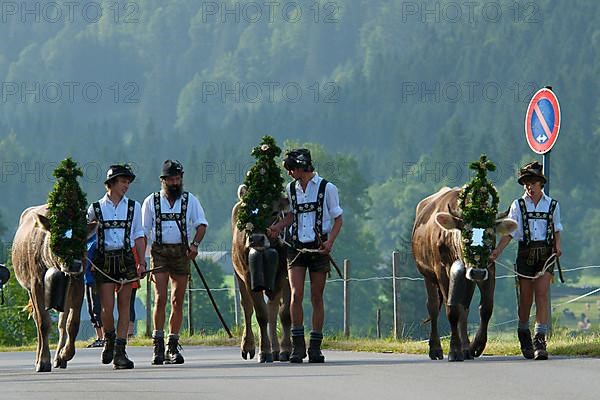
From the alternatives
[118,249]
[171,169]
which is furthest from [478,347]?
[118,249]

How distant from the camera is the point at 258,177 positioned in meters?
18.1

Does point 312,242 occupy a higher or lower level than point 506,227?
lower

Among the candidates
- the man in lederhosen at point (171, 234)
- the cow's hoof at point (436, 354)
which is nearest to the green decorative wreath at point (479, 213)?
the cow's hoof at point (436, 354)

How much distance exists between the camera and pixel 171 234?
1791cm

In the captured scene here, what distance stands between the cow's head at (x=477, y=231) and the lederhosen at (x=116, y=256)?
320 cm

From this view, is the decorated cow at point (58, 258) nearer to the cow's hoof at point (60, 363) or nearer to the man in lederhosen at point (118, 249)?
the cow's hoof at point (60, 363)

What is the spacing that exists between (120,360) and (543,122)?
6762 mm

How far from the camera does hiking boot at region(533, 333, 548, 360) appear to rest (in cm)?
1716

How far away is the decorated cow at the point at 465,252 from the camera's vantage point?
17.4m

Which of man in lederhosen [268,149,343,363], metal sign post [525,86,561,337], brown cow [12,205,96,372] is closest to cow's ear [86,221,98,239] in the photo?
brown cow [12,205,96,372]

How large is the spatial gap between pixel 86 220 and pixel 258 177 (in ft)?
6.17

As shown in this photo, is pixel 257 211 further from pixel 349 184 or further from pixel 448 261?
pixel 349 184

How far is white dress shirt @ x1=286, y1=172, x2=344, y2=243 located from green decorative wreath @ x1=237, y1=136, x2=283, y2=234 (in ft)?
1.21

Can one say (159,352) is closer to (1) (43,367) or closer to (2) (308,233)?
(1) (43,367)
